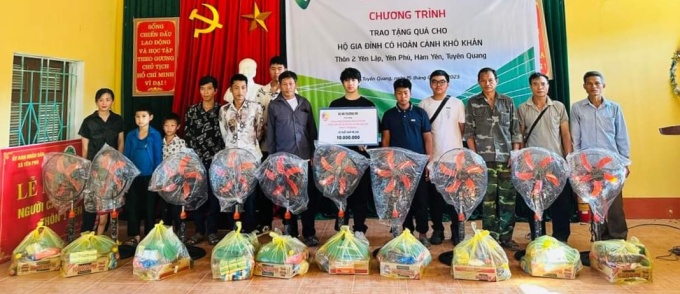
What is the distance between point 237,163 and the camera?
285 cm

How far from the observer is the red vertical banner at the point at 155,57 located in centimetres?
429

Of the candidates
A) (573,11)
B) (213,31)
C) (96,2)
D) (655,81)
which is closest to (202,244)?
(213,31)

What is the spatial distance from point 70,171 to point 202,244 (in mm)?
1089

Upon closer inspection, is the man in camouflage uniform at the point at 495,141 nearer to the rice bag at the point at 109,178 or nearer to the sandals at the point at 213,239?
the sandals at the point at 213,239

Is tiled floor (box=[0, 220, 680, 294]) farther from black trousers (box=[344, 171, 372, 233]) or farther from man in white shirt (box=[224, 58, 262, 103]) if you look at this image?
man in white shirt (box=[224, 58, 262, 103])

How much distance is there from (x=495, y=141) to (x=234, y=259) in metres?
1.96

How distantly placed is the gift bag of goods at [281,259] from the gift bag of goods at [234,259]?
62 millimetres

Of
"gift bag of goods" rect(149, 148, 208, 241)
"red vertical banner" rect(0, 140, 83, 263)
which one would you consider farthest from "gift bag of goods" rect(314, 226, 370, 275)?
"red vertical banner" rect(0, 140, 83, 263)

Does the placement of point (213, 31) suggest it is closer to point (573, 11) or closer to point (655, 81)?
point (573, 11)

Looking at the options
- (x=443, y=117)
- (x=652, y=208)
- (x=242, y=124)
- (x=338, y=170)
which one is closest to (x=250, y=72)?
(x=242, y=124)

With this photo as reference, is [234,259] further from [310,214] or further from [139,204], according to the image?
[139,204]

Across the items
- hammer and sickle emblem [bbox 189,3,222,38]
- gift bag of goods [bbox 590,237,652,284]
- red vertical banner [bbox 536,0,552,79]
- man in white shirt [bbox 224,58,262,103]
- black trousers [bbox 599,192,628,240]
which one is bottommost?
gift bag of goods [bbox 590,237,652,284]

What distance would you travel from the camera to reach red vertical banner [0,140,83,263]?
296cm

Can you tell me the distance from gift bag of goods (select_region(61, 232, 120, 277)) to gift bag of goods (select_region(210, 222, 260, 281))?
0.75m
